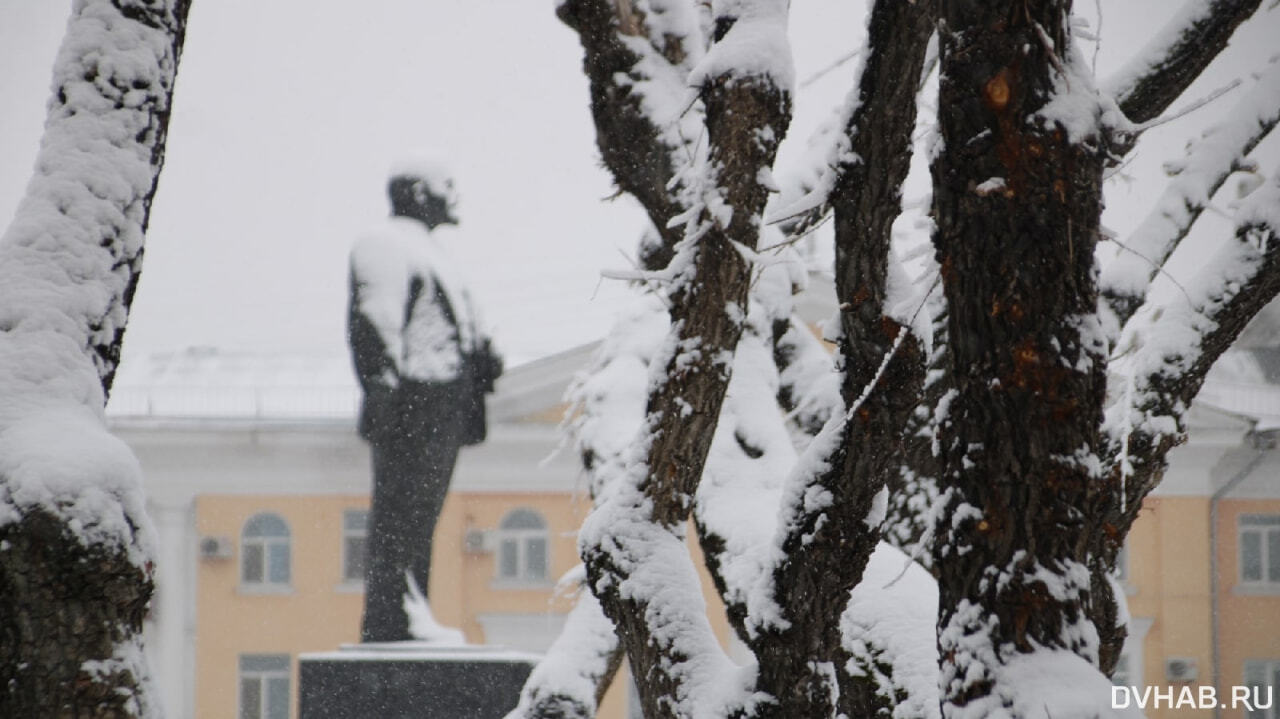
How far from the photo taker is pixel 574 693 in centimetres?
486

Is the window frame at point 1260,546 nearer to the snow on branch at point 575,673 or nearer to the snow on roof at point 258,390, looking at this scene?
the snow on roof at point 258,390

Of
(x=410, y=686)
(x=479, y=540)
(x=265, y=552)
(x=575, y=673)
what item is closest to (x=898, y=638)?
(x=575, y=673)

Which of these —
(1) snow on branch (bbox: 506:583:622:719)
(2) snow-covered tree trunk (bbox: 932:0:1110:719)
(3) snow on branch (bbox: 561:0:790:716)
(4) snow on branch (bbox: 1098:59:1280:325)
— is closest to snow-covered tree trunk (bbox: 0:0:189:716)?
(3) snow on branch (bbox: 561:0:790:716)

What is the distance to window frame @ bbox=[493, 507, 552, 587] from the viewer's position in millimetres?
20906

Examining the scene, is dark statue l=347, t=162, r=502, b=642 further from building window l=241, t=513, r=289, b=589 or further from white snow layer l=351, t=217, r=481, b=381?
building window l=241, t=513, r=289, b=589

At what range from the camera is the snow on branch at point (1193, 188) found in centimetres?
442

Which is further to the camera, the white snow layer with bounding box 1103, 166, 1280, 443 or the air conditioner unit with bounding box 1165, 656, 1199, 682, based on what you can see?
the air conditioner unit with bounding box 1165, 656, 1199, 682

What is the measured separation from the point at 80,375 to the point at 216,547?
743 inches

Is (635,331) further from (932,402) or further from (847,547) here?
(847,547)

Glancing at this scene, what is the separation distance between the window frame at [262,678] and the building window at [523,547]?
3553 millimetres

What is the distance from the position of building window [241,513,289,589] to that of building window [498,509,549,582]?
331 cm

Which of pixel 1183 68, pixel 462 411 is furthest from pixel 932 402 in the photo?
pixel 462 411

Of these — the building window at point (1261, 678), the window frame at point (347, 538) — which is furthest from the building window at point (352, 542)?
the building window at point (1261, 678)

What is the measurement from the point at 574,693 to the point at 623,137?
1.95m
